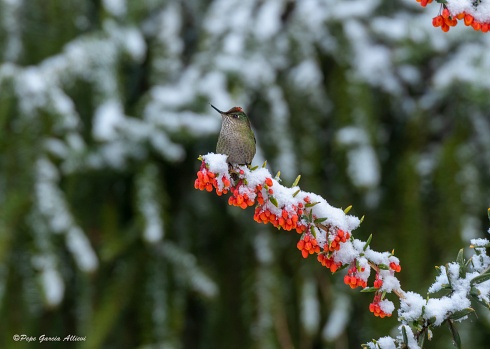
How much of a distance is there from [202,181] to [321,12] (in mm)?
1077

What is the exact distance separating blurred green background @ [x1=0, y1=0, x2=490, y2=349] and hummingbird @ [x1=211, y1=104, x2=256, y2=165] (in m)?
0.69

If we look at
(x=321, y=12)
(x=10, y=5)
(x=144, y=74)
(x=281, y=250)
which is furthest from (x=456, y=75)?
(x=10, y=5)

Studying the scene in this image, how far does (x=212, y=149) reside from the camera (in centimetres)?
157

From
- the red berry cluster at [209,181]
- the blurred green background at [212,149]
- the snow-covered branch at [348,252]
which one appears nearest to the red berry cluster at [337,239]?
the snow-covered branch at [348,252]

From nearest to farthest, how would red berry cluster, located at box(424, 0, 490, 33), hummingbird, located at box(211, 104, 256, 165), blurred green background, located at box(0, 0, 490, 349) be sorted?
red berry cluster, located at box(424, 0, 490, 33), hummingbird, located at box(211, 104, 256, 165), blurred green background, located at box(0, 0, 490, 349)

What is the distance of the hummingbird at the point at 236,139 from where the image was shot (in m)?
0.66

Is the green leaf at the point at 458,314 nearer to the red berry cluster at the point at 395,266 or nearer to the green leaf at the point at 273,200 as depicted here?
the red berry cluster at the point at 395,266

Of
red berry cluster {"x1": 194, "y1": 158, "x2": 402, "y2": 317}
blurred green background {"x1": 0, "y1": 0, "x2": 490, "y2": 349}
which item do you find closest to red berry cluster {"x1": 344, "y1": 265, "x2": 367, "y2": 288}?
red berry cluster {"x1": 194, "y1": 158, "x2": 402, "y2": 317}

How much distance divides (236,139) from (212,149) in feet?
2.95

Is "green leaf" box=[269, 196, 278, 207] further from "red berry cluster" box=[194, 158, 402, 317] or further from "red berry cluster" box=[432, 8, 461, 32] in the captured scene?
"red berry cluster" box=[432, 8, 461, 32]

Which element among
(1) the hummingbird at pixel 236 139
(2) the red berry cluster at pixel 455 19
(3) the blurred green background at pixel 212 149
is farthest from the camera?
(3) the blurred green background at pixel 212 149

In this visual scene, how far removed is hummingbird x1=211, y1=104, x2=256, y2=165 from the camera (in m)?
0.66

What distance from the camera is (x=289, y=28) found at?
5.12 ft

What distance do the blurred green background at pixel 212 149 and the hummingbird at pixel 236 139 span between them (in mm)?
689
